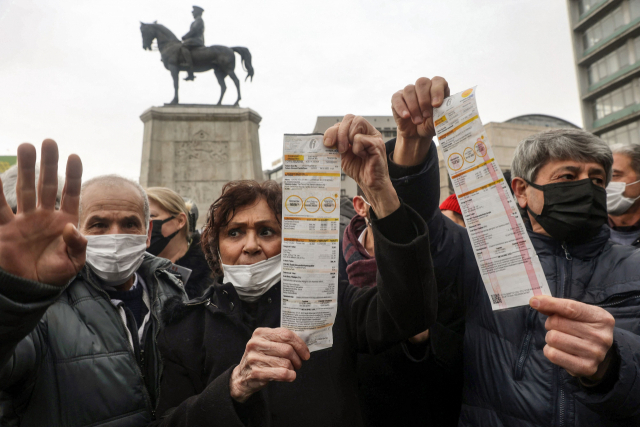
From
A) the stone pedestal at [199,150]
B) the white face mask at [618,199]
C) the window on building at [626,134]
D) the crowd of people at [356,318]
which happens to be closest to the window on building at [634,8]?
the window on building at [626,134]

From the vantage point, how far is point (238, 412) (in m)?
1.32

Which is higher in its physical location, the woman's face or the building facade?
the building facade

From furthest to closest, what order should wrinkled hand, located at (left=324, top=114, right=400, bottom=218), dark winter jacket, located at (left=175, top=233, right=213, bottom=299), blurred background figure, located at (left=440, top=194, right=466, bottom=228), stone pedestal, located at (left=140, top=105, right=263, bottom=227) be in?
stone pedestal, located at (left=140, top=105, right=263, bottom=227), blurred background figure, located at (left=440, top=194, right=466, bottom=228), dark winter jacket, located at (left=175, top=233, right=213, bottom=299), wrinkled hand, located at (left=324, top=114, right=400, bottom=218)

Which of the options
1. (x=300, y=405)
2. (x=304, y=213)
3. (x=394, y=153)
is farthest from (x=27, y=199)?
(x=394, y=153)

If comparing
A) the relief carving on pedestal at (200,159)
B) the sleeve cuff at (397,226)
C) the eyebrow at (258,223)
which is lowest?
the sleeve cuff at (397,226)

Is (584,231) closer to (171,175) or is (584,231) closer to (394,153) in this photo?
(394,153)

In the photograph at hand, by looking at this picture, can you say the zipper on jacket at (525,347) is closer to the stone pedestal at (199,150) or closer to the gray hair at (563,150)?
the gray hair at (563,150)

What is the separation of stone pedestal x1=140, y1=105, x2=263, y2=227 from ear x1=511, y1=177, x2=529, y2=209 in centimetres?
827

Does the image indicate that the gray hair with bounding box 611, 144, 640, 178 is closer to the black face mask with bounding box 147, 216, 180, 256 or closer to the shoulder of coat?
the shoulder of coat

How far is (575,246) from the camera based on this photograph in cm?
166

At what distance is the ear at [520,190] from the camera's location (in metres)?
1.87

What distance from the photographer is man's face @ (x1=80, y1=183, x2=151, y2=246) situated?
6.88 feet

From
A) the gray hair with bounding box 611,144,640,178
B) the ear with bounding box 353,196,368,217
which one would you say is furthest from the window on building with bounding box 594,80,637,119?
the ear with bounding box 353,196,368,217

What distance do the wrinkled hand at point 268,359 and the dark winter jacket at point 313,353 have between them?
0.25 feet
